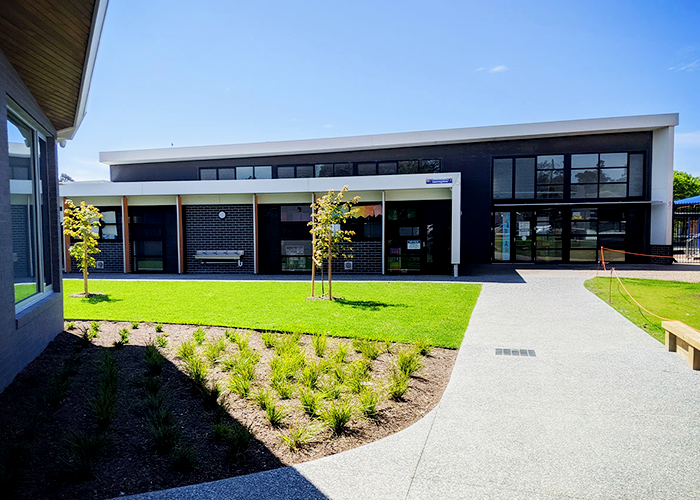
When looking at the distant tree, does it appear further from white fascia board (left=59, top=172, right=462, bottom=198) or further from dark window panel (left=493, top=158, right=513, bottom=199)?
white fascia board (left=59, top=172, right=462, bottom=198)

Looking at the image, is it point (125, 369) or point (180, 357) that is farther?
point (180, 357)

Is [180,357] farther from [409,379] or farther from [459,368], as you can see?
[459,368]

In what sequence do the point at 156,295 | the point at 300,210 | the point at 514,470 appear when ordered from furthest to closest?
the point at 300,210 → the point at 156,295 → the point at 514,470

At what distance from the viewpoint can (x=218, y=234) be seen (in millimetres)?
17891

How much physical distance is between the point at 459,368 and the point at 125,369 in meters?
4.04

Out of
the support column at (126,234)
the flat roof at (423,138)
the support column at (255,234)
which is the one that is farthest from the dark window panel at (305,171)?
the support column at (126,234)

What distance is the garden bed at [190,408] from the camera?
3.42 metres

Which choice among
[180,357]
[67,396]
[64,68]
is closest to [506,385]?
[180,357]

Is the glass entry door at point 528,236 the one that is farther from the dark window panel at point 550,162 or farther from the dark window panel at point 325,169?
the dark window panel at point 325,169

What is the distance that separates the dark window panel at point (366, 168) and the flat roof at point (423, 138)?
2.20 feet

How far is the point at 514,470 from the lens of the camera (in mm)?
3414

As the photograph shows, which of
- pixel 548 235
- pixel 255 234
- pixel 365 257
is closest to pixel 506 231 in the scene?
pixel 548 235

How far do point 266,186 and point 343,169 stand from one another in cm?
420

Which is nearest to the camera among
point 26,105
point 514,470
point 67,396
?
point 514,470
